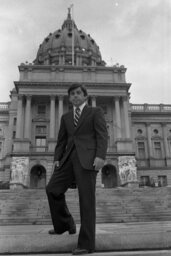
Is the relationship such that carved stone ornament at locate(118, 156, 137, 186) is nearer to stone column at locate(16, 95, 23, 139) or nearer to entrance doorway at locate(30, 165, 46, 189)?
entrance doorway at locate(30, 165, 46, 189)

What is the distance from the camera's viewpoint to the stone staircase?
12.6 meters

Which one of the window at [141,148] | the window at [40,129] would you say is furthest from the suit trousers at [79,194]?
the window at [141,148]

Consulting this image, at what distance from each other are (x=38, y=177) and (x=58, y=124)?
7.43 metres

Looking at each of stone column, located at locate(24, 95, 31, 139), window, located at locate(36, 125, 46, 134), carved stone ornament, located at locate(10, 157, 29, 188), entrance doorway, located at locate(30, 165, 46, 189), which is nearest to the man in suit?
carved stone ornament, located at locate(10, 157, 29, 188)

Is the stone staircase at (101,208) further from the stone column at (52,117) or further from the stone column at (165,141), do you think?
the stone column at (165,141)

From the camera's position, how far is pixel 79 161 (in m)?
3.72

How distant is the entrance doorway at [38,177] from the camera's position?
112 feet

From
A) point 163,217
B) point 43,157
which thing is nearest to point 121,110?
point 43,157

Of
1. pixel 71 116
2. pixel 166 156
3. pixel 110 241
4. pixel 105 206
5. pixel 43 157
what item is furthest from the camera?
pixel 166 156

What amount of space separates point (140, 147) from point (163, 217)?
32.3 m

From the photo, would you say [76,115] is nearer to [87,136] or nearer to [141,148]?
[87,136]

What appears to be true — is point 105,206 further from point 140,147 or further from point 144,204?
point 140,147

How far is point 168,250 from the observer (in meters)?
3.20

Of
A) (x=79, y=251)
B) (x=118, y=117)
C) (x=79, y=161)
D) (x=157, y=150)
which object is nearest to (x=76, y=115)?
(x=79, y=161)
